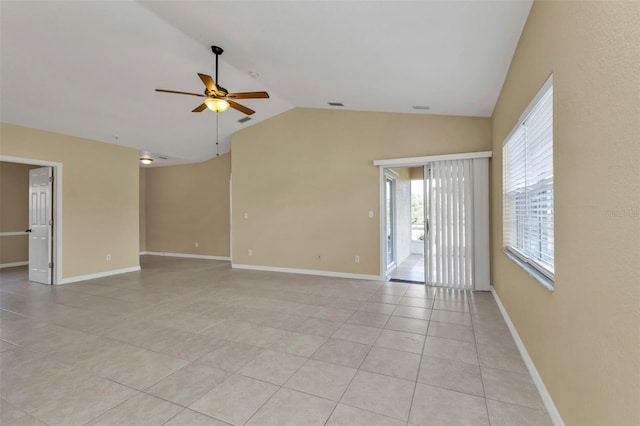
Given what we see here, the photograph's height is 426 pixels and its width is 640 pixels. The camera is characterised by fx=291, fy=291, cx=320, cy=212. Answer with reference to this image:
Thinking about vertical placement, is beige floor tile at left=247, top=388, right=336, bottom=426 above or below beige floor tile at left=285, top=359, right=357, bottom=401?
below

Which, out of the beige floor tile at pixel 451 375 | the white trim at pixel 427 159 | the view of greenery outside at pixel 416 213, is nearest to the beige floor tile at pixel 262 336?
the beige floor tile at pixel 451 375

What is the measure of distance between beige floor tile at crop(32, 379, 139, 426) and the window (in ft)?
10.1

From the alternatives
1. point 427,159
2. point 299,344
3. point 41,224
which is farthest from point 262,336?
point 41,224

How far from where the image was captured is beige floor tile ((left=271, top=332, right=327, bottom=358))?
2.73 metres

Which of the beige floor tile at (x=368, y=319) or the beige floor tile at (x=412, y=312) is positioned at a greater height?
the beige floor tile at (x=412, y=312)

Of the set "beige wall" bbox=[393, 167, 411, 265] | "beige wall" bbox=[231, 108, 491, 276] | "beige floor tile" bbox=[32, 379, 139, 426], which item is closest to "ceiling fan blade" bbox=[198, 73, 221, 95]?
"beige wall" bbox=[231, 108, 491, 276]

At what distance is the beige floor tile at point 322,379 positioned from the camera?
2.11 m

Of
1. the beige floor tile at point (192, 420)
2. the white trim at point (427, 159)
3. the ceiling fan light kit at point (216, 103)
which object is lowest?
the beige floor tile at point (192, 420)

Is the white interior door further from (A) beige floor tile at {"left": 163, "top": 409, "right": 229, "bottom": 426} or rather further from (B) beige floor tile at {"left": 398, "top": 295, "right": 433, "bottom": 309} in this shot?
(B) beige floor tile at {"left": 398, "top": 295, "right": 433, "bottom": 309}

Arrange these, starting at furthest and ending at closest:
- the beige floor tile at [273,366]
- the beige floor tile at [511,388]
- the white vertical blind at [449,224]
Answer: the white vertical blind at [449,224] < the beige floor tile at [273,366] < the beige floor tile at [511,388]

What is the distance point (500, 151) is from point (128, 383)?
182 inches

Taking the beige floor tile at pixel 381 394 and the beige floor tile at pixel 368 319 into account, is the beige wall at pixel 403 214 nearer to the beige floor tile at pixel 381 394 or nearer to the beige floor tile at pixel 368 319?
the beige floor tile at pixel 368 319

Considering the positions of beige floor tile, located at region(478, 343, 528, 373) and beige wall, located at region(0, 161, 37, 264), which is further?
beige wall, located at region(0, 161, 37, 264)

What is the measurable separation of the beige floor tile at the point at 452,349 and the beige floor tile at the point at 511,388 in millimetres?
200
